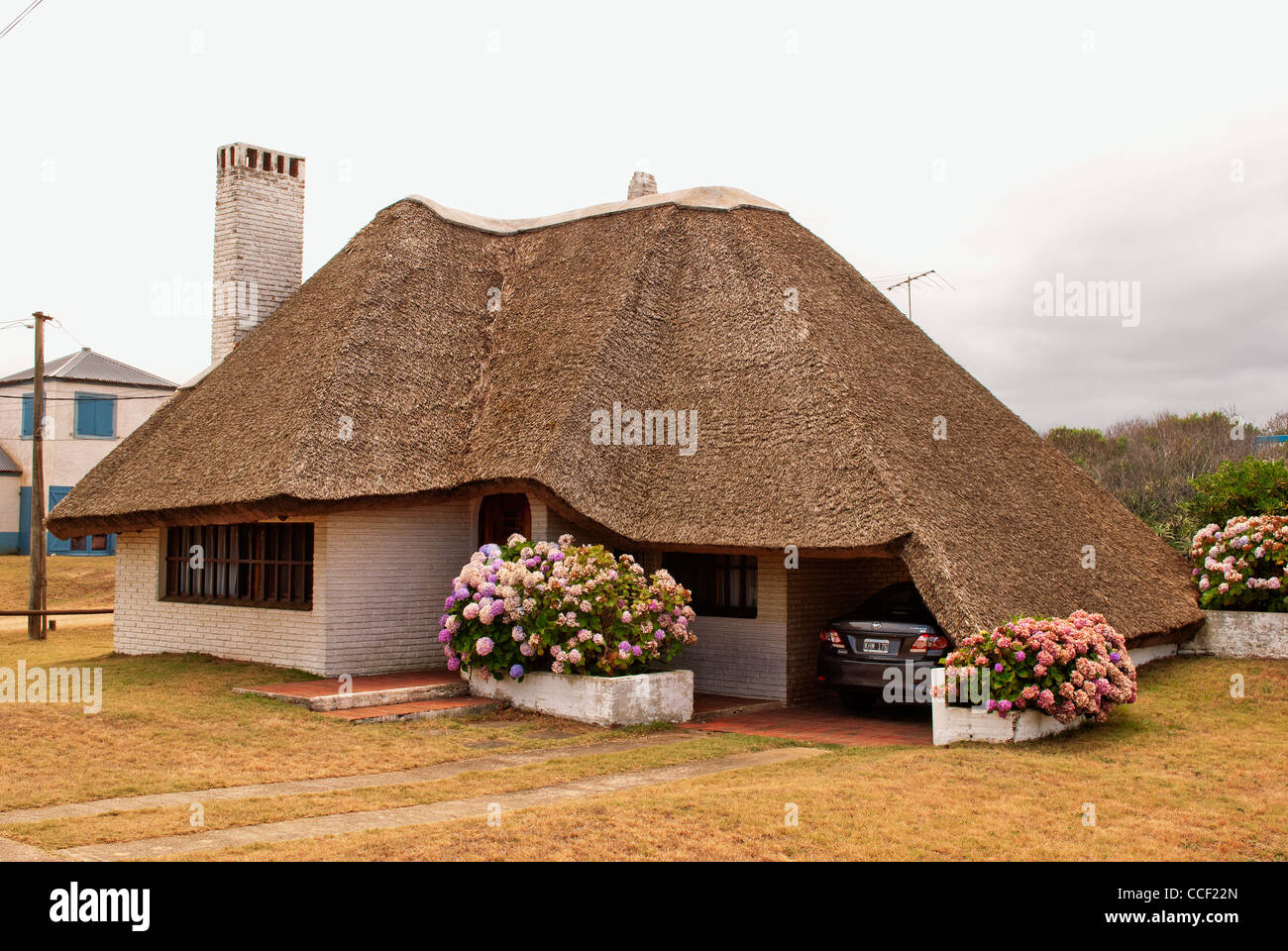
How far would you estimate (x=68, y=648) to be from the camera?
1952 cm

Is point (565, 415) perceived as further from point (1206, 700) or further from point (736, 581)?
point (1206, 700)

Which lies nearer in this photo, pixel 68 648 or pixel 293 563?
pixel 293 563

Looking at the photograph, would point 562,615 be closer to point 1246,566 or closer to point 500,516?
point 500,516

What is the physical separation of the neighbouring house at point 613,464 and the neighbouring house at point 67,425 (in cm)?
2230

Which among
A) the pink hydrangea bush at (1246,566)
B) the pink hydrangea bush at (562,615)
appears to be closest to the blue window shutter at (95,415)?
the pink hydrangea bush at (562,615)

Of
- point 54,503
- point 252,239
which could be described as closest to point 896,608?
point 252,239

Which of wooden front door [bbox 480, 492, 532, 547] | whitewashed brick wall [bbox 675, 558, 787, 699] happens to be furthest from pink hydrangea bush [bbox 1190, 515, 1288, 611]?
wooden front door [bbox 480, 492, 532, 547]

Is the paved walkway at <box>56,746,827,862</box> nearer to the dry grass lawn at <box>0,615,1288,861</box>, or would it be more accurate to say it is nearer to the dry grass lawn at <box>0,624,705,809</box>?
the dry grass lawn at <box>0,615,1288,861</box>

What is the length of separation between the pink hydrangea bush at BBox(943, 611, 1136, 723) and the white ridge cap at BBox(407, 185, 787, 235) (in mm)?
9537

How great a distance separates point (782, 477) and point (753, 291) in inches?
145

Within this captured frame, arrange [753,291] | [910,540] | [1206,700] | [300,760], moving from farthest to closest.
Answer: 1. [753,291]
2. [1206,700]
3. [910,540]
4. [300,760]

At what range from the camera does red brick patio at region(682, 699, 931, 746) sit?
11.9 metres

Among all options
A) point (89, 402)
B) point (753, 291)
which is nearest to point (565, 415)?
point (753, 291)

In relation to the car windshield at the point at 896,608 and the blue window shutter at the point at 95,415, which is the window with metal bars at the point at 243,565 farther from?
the blue window shutter at the point at 95,415
